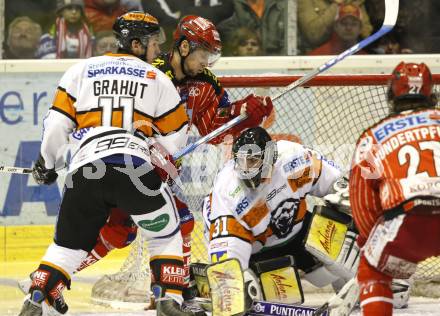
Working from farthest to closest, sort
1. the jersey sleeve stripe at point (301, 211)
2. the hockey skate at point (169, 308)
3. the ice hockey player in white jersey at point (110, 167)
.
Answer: the jersey sleeve stripe at point (301, 211) < the hockey skate at point (169, 308) < the ice hockey player in white jersey at point (110, 167)

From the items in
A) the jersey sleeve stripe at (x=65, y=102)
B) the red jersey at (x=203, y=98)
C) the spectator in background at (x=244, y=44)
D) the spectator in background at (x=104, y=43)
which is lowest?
the spectator in background at (x=104, y=43)

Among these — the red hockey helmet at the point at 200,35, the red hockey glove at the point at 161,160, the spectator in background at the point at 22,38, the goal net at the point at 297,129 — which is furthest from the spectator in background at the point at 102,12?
the red hockey glove at the point at 161,160

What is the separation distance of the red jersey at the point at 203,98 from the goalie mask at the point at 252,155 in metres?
0.47

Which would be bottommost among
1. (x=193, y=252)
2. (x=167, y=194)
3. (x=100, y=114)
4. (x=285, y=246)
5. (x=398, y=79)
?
(x=193, y=252)

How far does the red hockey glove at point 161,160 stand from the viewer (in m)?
4.01

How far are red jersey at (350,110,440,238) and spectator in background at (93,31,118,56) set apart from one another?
3.75 m

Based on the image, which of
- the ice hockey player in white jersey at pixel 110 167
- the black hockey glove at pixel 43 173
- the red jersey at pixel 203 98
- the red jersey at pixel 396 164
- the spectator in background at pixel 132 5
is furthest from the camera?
the spectator in background at pixel 132 5

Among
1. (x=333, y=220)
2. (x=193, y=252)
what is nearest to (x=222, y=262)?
(x=333, y=220)

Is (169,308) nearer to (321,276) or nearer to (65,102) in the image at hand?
(65,102)

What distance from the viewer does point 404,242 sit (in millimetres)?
3125

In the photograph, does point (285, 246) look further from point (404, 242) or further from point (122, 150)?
point (404, 242)

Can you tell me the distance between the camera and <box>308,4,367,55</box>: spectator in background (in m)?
6.81

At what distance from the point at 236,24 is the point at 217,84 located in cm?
227

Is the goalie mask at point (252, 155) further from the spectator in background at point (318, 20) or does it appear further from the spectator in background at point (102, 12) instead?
the spectator in background at point (102, 12)
